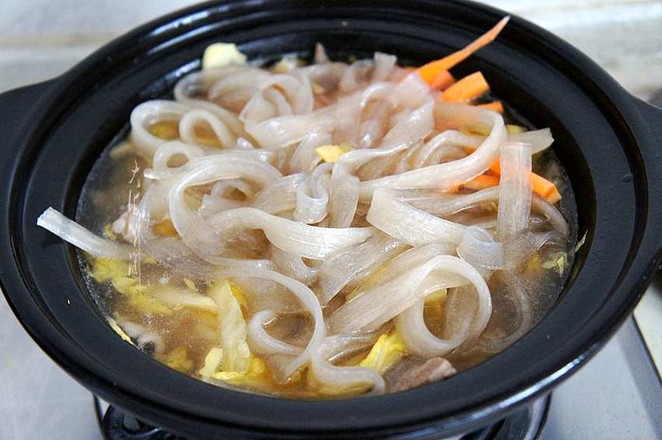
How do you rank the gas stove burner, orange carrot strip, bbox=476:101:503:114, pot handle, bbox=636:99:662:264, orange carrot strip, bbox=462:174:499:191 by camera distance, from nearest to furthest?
pot handle, bbox=636:99:662:264
the gas stove burner
orange carrot strip, bbox=462:174:499:191
orange carrot strip, bbox=476:101:503:114

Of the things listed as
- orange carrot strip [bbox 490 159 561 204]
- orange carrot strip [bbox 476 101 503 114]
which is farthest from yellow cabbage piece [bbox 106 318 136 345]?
orange carrot strip [bbox 476 101 503 114]

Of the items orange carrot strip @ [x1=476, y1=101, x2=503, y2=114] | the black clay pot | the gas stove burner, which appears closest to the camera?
the black clay pot

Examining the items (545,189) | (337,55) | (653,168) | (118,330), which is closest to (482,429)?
(545,189)

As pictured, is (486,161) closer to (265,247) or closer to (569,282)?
(569,282)

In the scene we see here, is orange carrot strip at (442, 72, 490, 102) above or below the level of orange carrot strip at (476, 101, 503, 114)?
above

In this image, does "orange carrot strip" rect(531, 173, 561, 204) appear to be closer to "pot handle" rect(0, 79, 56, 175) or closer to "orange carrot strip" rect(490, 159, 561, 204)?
"orange carrot strip" rect(490, 159, 561, 204)

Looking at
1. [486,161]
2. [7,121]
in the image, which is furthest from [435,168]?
[7,121]

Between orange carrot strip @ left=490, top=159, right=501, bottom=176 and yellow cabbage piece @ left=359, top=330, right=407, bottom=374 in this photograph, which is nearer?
yellow cabbage piece @ left=359, top=330, right=407, bottom=374
